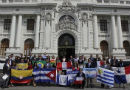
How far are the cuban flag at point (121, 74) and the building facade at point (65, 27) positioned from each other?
45.9 ft

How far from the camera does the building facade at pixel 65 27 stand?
28.4 meters

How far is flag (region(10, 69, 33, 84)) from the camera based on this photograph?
43.4ft

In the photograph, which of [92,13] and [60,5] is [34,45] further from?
[92,13]

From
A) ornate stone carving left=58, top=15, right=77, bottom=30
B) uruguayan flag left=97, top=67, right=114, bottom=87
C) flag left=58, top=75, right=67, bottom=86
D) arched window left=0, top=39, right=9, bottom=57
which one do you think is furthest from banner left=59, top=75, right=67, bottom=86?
arched window left=0, top=39, right=9, bottom=57

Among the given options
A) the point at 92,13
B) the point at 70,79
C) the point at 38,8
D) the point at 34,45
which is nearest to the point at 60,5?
the point at 38,8

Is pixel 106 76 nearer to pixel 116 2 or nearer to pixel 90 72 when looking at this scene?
pixel 90 72

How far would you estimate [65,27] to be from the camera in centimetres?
2884

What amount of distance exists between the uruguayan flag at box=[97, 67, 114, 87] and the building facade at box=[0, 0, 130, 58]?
14599 millimetres

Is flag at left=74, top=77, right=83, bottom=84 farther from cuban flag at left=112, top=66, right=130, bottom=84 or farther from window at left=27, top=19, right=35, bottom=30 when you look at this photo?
window at left=27, top=19, right=35, bottom=30

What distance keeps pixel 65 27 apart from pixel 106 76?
18.0 m

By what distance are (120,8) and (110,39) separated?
7252 millimetres

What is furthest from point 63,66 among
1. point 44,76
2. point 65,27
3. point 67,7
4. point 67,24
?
point 67,7

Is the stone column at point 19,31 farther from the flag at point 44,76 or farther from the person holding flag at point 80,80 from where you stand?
the person holding flag at point 80,80

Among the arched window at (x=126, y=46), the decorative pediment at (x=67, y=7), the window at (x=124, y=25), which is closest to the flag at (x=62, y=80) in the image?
the decorative pediment at (x=67, y=7)
